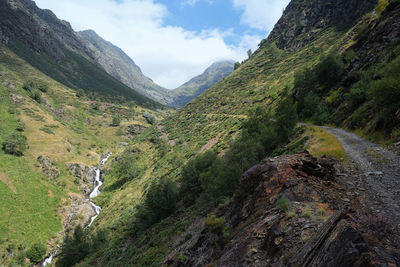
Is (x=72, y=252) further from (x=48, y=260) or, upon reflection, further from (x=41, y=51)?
(x=41, y=51)

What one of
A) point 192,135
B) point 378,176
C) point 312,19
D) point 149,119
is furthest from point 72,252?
point 312,19

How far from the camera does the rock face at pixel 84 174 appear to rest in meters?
68.2

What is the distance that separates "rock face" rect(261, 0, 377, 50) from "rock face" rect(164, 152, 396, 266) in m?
88.7

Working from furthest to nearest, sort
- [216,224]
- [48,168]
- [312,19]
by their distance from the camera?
[312,19] < [48,168] < [216,224]

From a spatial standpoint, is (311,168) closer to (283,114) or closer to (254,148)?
(254,148)

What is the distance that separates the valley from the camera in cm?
879

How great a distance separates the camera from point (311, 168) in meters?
12.2

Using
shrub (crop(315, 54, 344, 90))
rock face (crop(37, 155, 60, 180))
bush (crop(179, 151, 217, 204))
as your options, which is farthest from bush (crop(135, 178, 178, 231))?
rock face (crop(37, 155, 60, 180))

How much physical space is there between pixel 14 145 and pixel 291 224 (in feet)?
262

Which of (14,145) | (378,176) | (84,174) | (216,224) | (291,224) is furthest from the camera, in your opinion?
(84,174)

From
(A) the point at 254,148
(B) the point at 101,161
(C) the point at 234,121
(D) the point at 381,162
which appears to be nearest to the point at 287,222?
(D) the point at 381,162

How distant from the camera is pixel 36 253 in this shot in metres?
39.2

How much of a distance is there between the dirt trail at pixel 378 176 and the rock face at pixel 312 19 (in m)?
82.7

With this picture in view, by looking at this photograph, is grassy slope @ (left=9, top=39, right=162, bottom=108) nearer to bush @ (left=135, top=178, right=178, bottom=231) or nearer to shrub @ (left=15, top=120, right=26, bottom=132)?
shrub @ (left=15, top=120, right=26, bottom=132)
